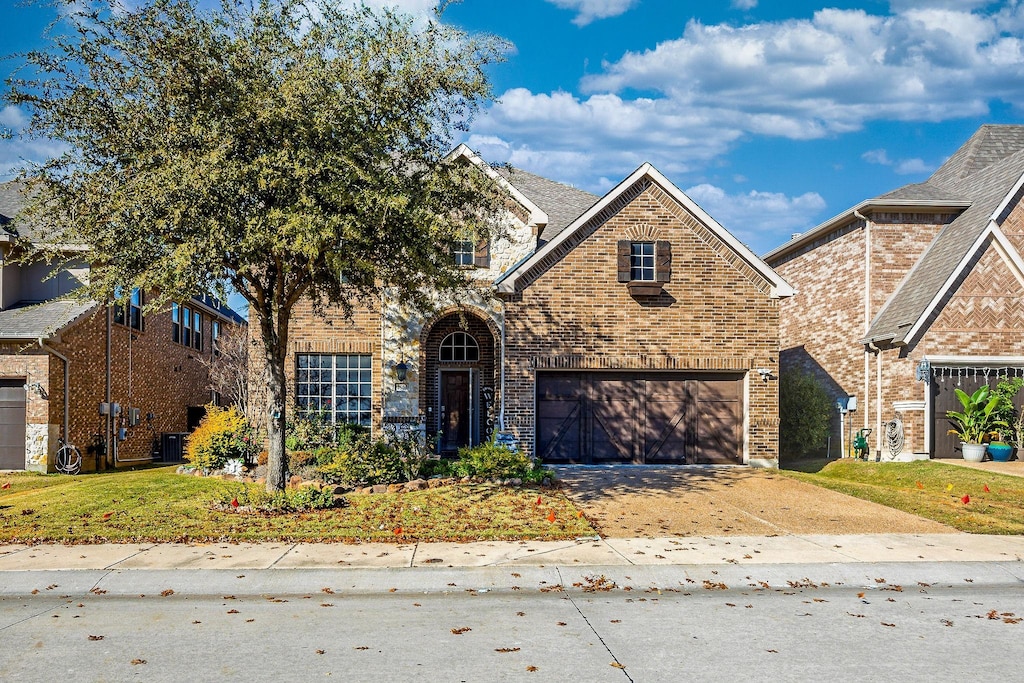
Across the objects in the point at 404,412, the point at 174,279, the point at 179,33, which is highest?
the point at 179,33

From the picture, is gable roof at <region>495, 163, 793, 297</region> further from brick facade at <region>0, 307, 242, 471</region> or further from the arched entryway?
brick facade at <region>0, 307, 242, 471</region>

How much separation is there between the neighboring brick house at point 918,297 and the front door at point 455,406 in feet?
34.9

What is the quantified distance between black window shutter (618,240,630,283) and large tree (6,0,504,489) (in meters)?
7.66

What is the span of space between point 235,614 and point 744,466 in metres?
14.5

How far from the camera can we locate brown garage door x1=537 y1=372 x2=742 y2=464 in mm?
20062

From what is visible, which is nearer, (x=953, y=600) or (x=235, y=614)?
(x=235, y=614)

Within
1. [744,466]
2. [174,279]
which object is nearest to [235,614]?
[174,279]

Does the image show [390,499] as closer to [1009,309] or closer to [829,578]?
[829,578]

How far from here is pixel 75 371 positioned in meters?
22.1

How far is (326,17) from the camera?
12977 millimetres

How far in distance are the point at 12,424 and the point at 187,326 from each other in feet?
39.8

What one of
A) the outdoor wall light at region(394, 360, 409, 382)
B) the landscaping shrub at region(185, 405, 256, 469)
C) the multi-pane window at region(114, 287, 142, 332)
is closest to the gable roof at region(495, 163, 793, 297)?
the outdoor wall light at region(394, 360, 409, 382)

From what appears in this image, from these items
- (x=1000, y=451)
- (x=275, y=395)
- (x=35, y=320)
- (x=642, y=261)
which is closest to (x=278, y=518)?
(x=275, y=395)

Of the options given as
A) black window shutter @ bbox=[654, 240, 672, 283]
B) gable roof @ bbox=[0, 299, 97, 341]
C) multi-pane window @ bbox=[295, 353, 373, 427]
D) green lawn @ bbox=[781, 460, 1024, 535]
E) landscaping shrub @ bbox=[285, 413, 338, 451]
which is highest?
black window shutter @ bbox=[654, 240, 672, 283]
